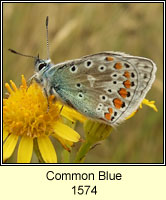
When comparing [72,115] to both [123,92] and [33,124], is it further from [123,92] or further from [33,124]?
[123,92]

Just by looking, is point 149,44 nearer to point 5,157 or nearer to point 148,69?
point 148,69

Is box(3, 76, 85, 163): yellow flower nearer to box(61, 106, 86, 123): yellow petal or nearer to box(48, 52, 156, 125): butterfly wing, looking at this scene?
box(61, 106, 86, 123): yellow petal

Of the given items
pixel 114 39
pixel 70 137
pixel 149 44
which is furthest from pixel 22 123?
pixel 149 44

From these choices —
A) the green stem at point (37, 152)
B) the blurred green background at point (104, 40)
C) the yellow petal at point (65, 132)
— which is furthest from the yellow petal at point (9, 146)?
Answer: the blurred green background at point (104, 40)

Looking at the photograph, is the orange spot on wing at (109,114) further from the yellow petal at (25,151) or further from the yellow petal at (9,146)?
the yellow petal at (9,146)

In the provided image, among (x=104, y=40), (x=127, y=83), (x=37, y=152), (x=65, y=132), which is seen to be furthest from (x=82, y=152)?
(x=104, y=40)

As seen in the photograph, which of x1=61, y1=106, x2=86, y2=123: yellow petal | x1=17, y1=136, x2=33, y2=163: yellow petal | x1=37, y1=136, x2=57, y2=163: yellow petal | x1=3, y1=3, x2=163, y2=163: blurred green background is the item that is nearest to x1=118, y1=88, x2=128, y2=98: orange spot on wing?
x1=61, y1=106, x2=86, y2=123: yellow petal
